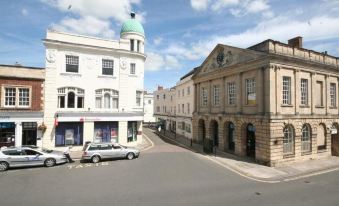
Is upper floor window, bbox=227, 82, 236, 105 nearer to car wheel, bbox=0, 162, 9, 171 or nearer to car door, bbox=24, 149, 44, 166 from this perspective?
car door, bbox=24, 149, 44, 166

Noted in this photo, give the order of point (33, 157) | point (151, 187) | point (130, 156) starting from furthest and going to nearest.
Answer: point (130, 156) < point (33, 157) < point (151, 187)

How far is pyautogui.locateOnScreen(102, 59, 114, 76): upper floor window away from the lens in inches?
1046

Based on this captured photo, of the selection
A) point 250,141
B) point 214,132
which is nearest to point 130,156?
point 250,141

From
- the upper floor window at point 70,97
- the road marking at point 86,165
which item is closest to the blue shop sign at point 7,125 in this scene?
the upper floor window at point 70,97

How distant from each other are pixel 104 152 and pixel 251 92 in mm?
14552

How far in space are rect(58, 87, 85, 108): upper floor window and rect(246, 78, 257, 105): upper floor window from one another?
16825 mm

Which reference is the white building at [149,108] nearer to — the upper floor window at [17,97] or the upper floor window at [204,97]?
the upper floor window at [204,97]

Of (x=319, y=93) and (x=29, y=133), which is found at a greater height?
(x=319, y=93)

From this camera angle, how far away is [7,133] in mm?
22844

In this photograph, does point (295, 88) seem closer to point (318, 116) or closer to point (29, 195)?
point (318, 116)

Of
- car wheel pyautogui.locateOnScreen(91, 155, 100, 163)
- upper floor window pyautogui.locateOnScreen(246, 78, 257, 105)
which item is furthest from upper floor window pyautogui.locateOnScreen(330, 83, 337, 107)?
car wheel pyautogui.locateOnScreen(91, 155, 100, 163)

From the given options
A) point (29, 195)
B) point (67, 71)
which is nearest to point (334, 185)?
point (29, 195)

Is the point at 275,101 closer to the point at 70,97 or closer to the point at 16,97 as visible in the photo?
the point at 70,97

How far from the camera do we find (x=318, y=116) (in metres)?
24.2
